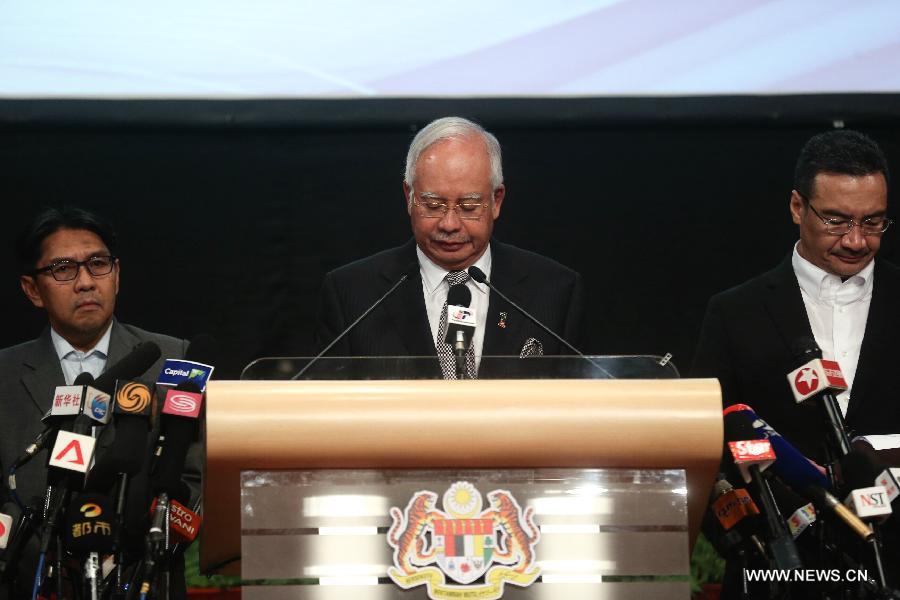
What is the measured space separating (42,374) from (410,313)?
1.09m

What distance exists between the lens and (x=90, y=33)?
393cm

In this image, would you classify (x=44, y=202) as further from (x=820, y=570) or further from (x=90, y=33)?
(x=820, y=570)

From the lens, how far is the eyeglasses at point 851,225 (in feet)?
9.91

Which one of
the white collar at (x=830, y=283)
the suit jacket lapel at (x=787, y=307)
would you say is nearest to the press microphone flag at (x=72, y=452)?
the suit jacket lapel at (x=787, y=307)

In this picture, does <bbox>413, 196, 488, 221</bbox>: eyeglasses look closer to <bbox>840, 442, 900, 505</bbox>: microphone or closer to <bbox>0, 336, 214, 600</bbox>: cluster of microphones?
<bbox>0, 336, 214, 600</bbox>: cluster of microphones

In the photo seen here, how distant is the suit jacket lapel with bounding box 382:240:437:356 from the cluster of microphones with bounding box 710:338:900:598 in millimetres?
928

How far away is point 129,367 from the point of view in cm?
214

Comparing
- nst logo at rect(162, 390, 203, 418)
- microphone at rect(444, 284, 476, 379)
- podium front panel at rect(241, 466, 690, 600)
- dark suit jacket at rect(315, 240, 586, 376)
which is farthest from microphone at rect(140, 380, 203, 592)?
dark suit jacket at rect(315, 240, 586, 376)

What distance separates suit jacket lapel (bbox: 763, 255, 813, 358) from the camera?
9.95ft

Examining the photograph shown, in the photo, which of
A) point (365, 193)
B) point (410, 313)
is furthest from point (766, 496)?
point (365, 193)

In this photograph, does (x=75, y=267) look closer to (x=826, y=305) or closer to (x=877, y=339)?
(x=826, y=305)

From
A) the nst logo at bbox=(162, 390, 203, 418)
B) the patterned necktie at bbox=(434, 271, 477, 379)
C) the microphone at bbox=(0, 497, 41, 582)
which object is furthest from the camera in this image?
the patterned necktie at bbox=(434, 271, 477, 379)

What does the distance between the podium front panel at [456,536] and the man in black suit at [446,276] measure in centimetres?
114

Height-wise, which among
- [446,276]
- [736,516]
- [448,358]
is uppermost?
[446,276]
